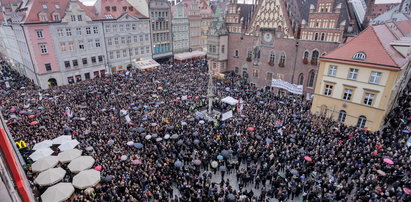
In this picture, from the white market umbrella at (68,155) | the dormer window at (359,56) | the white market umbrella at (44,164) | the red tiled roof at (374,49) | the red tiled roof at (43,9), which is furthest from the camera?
the red tiled roof at (43,9)


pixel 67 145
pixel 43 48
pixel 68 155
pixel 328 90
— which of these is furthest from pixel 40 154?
pixel 328 90

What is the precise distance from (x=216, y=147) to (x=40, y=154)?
1444cm

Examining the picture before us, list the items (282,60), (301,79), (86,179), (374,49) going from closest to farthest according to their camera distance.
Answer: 1. (86,179)
2. (374,49)
3. (301,79)
4. (282,60)

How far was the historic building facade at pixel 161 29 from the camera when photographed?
52.8 m

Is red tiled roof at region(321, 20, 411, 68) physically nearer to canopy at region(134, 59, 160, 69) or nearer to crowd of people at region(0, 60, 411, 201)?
crowd of people at region(0, 60, 411, 201)

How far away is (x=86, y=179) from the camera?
1544 cm

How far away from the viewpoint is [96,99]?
102 ft

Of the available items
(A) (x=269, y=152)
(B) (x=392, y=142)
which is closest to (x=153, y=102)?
(A) (x=269, y=152)

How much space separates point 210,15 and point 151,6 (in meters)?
22.6

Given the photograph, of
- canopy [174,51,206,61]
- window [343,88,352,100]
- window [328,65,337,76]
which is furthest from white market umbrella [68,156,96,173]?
canopy [174,51,206,61]

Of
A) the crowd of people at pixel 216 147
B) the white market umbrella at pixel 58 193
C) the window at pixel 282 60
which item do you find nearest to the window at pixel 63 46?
the crowd of people at pixel 216 147

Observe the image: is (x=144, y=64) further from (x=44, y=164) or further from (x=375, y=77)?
(x=375, y=77)

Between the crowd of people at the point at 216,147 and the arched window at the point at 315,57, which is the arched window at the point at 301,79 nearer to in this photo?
the arched window at the point at 315,57

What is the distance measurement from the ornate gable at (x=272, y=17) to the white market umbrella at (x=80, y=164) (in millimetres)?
33756
